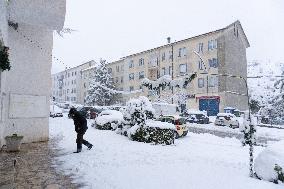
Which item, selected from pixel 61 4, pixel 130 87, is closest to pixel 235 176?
pixel 61 4

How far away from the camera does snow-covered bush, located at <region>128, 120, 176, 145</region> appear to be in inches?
576

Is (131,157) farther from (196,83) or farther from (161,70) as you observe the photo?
(161,70)

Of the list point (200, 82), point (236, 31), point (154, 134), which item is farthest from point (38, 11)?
point (236, 31)

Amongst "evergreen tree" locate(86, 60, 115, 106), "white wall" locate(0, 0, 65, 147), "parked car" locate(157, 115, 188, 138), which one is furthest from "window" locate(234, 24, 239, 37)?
"white wall" locate(0, 0, 65, 147)

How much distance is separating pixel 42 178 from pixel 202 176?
12.1ft

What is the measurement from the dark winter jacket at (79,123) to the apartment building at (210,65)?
26960 millimetres

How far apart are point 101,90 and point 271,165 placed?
→ 2108 inches

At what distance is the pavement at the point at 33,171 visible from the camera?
22.0 ft

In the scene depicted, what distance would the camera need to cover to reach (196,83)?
46.5 meters

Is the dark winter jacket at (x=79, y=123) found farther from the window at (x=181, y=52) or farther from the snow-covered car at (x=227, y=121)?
the window at (x=181, y=52)

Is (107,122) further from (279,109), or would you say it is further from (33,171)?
(279,109)

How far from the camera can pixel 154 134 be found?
577 inches

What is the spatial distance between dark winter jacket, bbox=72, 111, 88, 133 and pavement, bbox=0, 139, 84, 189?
105 cm

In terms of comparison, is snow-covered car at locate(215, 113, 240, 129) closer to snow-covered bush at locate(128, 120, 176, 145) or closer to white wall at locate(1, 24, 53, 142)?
snow-covered bush at locate(128, 120, 176, 145)
